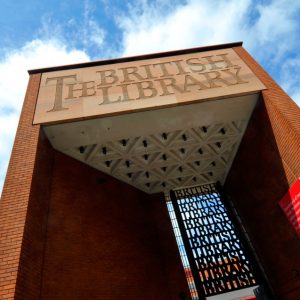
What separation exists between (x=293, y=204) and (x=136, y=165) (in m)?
5.12

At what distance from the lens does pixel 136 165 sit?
9.29m

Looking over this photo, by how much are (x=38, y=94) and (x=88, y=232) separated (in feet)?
13.7

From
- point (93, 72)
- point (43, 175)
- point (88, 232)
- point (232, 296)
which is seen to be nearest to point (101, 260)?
point (88, 232)

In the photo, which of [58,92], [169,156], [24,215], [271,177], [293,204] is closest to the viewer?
[24,215]

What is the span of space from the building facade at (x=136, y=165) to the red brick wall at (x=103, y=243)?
0.12 ft

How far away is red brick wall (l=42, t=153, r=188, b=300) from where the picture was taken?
19.1 ft

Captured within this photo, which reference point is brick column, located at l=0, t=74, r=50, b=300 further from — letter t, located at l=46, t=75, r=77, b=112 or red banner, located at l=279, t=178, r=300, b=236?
red banner, located at l=279, t=178, r=300, b=236

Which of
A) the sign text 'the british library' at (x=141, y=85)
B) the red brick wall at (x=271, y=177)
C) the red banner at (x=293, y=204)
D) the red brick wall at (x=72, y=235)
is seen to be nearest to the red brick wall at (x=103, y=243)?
the red brick wall at (x=72, y=235)

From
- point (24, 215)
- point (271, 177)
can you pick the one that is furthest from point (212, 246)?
point (24, 215)

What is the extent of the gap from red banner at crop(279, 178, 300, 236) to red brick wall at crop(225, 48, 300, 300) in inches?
9.0

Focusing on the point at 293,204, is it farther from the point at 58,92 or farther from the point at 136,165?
the point at 58,92

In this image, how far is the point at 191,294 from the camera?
29.2ft

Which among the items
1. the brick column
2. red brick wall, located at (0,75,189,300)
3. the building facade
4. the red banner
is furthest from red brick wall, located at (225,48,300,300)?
the brick column

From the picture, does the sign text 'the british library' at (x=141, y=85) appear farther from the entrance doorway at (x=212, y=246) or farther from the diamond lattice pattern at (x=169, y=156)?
the entrance doorway at (x=212, y=246)
